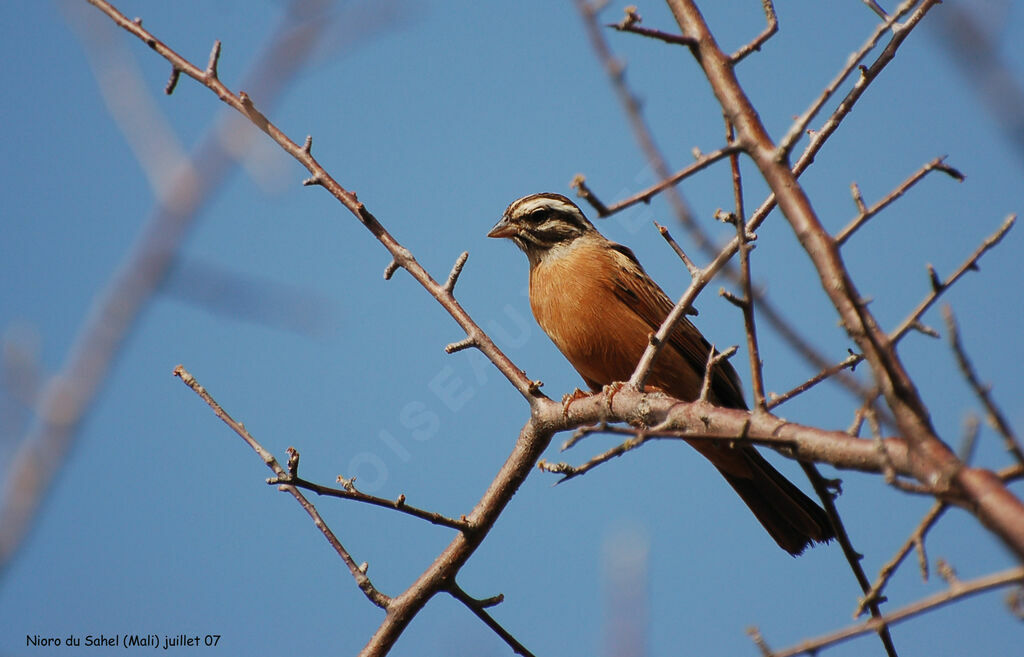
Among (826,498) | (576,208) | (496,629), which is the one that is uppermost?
(576,208)

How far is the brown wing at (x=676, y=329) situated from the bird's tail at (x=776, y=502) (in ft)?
2.10

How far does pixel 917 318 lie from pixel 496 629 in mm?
2788

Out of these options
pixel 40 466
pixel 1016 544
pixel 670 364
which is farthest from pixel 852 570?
pixel 670 364

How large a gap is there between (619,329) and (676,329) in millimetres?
471

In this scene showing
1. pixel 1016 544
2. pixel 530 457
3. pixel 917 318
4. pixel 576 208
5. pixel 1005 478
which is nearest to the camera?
pixel 1016 544

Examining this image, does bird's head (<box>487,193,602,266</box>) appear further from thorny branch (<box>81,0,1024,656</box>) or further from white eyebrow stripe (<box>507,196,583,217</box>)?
thorny branch (<box>81,0,1024,656</box>)

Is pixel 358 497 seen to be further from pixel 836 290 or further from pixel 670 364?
pixel 670 364

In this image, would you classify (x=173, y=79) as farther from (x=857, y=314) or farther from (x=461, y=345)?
(x=857, y=314)

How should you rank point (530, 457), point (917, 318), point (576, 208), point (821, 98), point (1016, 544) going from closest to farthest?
point (1016, 544)
point (917, 318)
point (821, 98)
point (530, 457)
point (576, 208)

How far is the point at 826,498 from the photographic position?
11.0 feet

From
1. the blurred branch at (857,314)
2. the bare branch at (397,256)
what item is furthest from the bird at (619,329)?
the blurred branch at (857,314)

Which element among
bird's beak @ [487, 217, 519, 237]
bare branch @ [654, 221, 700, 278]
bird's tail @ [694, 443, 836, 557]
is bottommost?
bird's tail @ [694, 443, 836, 557]

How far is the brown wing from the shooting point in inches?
299

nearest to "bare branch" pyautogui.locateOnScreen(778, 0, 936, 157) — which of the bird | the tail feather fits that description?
the bird
